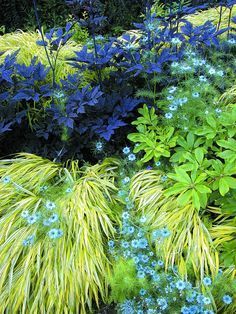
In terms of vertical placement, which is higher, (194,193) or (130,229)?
(194,193)

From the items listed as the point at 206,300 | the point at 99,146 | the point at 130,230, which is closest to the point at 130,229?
→ the point at 130,230

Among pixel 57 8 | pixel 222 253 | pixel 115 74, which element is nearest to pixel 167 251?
pixel 222 253

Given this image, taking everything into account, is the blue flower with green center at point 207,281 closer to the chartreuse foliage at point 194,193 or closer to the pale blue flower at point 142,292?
the chartreuse foliage at point 194,193

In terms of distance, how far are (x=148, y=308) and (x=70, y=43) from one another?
2.94m

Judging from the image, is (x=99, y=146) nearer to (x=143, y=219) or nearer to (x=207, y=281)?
(x=143, y=219)

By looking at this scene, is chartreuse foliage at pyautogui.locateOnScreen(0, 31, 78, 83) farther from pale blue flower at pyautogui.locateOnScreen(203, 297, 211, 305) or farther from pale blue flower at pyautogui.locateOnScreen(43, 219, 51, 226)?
pale blue flower at pyautogui.locateOnScreen(203, 297, 211, 305)

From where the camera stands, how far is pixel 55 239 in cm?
201

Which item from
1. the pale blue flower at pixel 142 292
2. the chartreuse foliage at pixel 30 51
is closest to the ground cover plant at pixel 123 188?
the pale blue flower at pixel 142 292

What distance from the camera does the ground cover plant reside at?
183cm

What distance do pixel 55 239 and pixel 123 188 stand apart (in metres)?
0.50

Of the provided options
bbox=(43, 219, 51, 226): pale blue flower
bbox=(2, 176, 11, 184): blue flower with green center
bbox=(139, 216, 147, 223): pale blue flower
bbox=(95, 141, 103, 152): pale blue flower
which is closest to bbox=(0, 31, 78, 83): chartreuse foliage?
bbox=(95, 141, 103, 152): pale blue flower

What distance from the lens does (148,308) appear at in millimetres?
1778

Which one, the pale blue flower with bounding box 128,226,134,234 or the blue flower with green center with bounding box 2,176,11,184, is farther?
the blue flower with green center with bounding box 2,176,11,184

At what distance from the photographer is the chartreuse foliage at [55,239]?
1.89 metres
